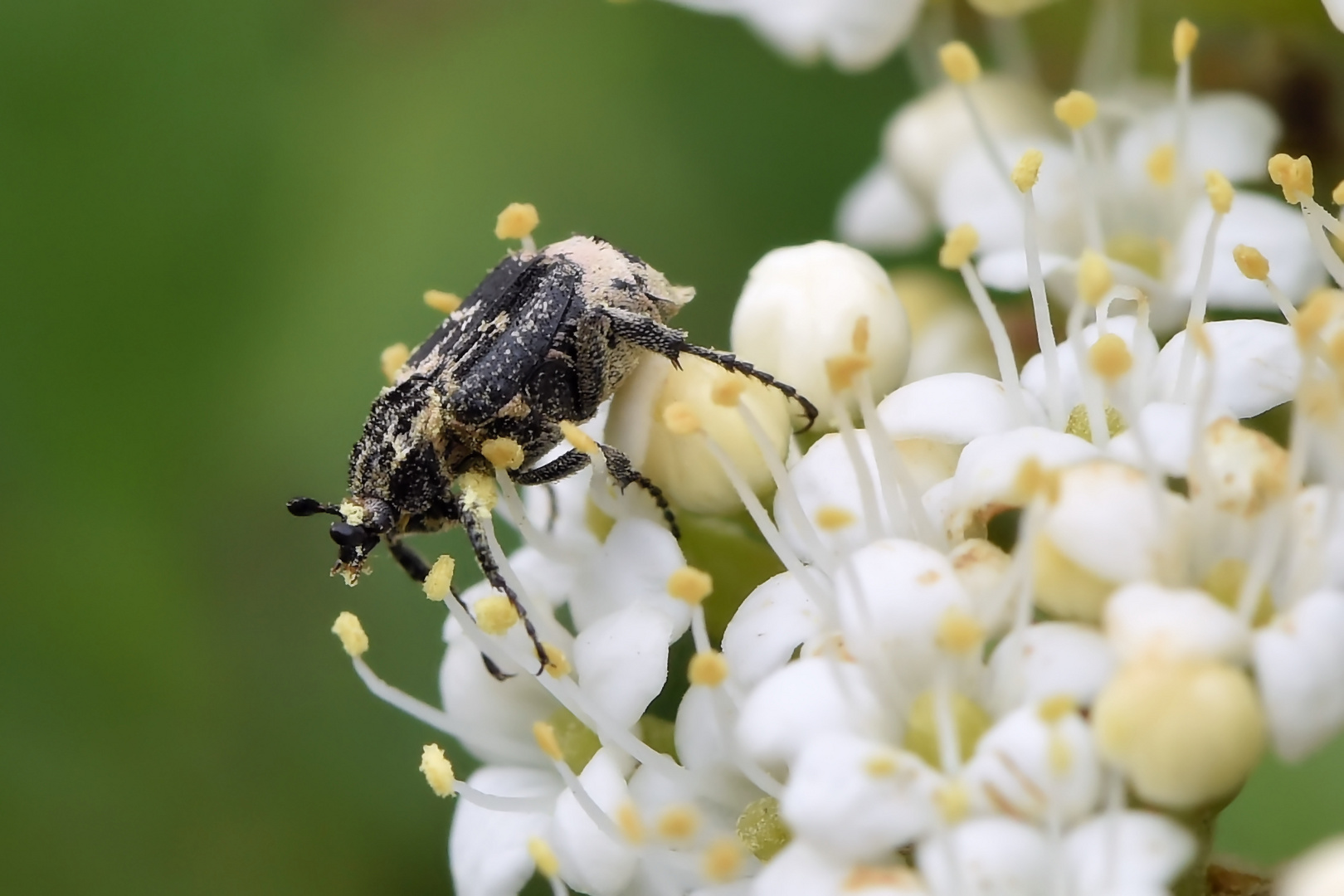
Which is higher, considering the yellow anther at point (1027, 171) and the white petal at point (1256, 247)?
the yellow anther at point (1027, 171)

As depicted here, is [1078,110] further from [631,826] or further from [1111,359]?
[631,826]

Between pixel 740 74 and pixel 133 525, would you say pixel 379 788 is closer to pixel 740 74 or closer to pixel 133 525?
pixel 133 525

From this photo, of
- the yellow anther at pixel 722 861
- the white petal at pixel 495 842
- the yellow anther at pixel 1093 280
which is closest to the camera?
the yellow anther at pixel 722 861

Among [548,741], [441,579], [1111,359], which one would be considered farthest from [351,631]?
[1111,359]

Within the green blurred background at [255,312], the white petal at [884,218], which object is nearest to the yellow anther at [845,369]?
the white petal at [884,218]

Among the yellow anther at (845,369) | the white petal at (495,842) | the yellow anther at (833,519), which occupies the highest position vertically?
the yellow anther at (845,369)

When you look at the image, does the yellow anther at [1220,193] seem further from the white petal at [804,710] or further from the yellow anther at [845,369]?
the white petal at [804,710]
